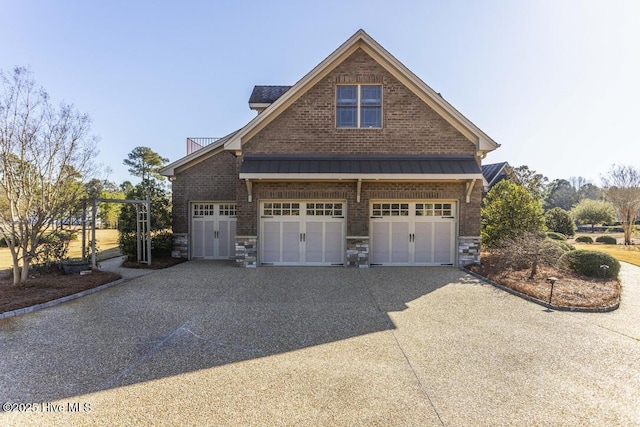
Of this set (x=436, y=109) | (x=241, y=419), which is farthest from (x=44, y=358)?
(x=436, y=109)

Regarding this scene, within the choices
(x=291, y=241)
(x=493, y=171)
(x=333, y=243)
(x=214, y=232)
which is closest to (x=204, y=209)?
(x=214, y=232)

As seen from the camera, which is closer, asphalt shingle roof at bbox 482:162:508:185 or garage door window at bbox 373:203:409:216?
Answer: garage door window at bbox 373:203:409:216

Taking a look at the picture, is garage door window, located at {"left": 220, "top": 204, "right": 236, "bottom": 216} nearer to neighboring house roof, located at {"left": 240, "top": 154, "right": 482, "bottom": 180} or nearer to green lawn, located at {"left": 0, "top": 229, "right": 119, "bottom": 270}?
neighboring house roof, located at {"left": 240, "top": 154, "right": 482, "bottom": 180}

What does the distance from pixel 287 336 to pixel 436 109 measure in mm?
9675

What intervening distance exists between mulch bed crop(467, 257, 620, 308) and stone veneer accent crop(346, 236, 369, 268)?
3.77 metres

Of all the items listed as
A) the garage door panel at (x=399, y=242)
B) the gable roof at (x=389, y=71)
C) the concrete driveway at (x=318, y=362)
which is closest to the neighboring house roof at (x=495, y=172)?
the gable roof at (x=389, y=71)

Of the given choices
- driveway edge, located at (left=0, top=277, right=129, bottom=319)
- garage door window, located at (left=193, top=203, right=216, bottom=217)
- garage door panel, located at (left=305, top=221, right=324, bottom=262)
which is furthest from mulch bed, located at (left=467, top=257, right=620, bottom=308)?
driveway edge, located at (left=0, top=277, right=129, bottom=319)

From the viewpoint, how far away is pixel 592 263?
9320 millimetres

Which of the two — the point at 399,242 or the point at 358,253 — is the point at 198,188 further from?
the point at 399,242

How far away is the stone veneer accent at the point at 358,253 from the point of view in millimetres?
10938

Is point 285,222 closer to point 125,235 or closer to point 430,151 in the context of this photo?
point 430,151

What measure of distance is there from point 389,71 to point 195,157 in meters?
8.79

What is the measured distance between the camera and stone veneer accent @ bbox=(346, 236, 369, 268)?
1094cm

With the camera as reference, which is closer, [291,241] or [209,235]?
[291,241]
